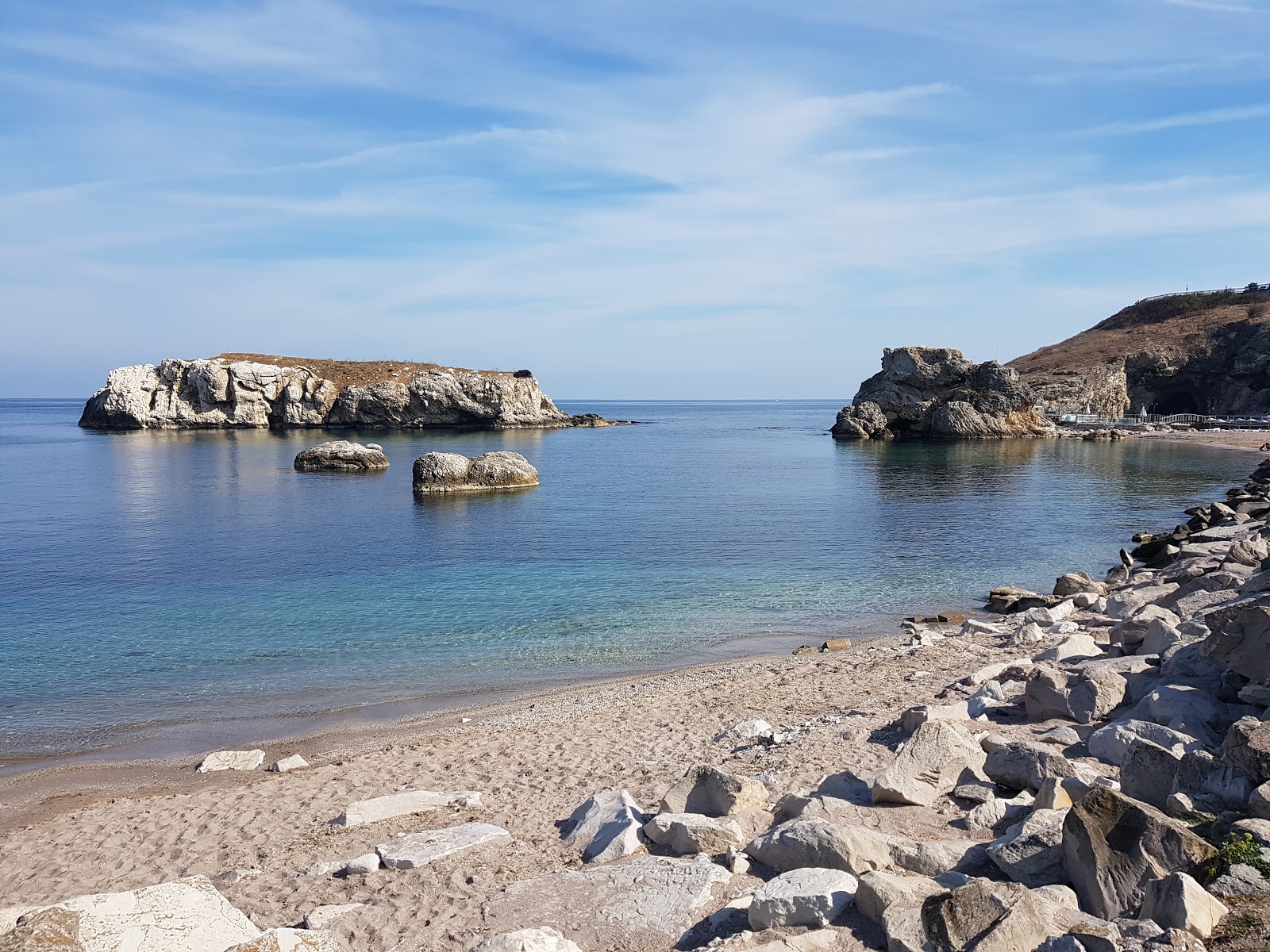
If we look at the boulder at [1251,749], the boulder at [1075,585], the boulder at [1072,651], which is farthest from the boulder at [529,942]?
the boulder at [1075,585]

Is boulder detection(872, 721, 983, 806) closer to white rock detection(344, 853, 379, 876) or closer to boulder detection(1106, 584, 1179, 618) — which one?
white rock detection(344, 853, 379, 876)

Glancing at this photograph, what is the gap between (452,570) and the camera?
2473cm

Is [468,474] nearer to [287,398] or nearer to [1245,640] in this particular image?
[1245,640]

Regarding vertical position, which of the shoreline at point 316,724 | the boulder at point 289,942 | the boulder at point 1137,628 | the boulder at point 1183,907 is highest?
the boulder at point 1183,907

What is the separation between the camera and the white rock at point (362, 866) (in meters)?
7.03

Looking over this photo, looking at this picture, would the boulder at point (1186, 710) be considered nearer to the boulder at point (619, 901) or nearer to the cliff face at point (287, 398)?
the boulder at point (619, 901)

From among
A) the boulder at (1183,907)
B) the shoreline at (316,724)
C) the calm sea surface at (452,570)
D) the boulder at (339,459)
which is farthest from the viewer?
the boulder at (339,459)

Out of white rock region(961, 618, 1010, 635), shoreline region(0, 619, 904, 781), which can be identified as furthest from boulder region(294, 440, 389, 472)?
white rock region(961, 618, 1010, 635)

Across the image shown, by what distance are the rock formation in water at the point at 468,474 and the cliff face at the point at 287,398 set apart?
6387cm

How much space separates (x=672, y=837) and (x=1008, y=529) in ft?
94.3

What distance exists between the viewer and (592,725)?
12.0 meters

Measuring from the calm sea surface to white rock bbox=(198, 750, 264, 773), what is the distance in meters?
1.98

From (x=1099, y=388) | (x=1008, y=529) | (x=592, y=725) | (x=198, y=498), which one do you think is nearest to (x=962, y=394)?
(x=1099, y=388)

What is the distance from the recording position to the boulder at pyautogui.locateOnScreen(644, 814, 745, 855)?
6.68 meters
